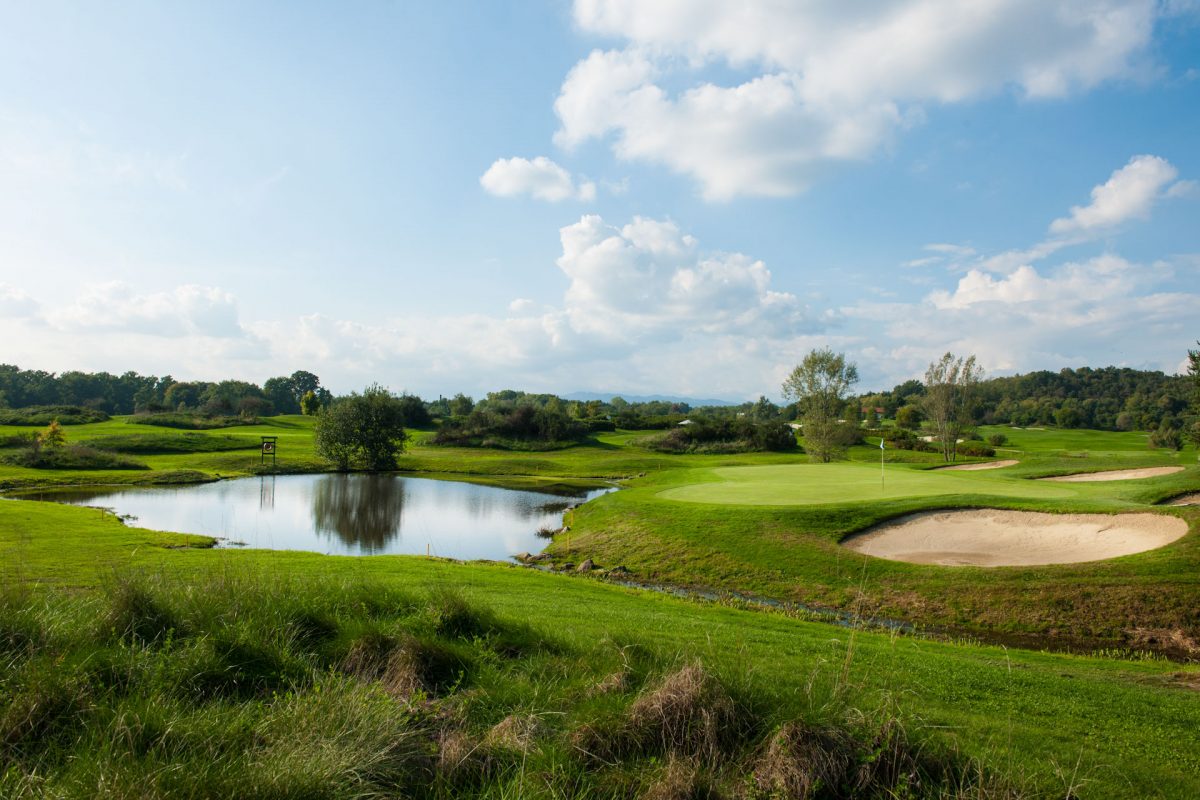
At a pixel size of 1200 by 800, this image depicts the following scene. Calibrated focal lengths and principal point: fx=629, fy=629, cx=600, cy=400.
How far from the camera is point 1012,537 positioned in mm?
18984

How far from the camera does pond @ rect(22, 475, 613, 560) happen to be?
25.6 metres

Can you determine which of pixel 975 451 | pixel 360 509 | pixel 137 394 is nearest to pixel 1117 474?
pixel 975 451

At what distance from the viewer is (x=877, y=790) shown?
4227 mm

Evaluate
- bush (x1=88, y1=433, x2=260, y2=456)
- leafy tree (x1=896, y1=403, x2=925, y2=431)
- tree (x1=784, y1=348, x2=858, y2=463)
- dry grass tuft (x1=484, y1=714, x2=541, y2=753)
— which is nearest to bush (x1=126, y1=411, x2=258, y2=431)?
bush (x1=88, y1=433, x2=260, y2=456)

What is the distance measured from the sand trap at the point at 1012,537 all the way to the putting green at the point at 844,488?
274 centimetres

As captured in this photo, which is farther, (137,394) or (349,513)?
(137,394)

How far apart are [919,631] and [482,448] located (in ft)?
194

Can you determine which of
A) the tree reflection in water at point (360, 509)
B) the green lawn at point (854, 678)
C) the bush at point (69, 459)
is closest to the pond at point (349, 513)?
the tree reflection in water at point (360, 509)

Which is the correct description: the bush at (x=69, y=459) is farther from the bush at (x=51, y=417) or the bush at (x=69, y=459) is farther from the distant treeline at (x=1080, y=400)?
the distant treeline at (x=1080, y=400)

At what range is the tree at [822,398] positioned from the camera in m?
50.9

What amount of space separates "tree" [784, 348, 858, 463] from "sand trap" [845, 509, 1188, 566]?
30201 mm

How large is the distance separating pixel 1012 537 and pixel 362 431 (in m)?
48.4

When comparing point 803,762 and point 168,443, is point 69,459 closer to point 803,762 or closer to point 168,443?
point 168,443

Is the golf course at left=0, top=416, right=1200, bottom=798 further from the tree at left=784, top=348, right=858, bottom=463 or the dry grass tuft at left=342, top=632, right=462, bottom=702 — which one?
the tree at left=784, top=348, right=858, bottom=463
